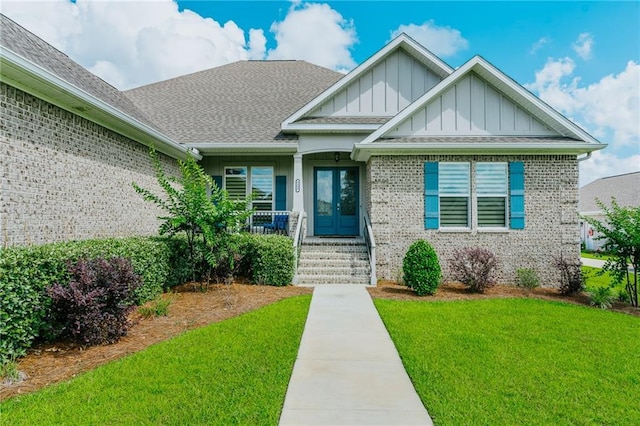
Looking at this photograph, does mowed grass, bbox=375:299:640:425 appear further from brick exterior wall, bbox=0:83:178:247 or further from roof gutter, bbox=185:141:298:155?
roof gutter, bbox=185:141:298:155

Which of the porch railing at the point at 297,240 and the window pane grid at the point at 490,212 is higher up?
the window pane grid at the point at 490,212

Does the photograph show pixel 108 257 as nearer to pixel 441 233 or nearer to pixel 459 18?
pixel 441 233

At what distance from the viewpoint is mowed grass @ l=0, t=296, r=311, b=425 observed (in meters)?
3.41

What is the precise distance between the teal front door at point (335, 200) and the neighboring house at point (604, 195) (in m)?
20.6

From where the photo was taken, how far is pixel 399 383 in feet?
13.7

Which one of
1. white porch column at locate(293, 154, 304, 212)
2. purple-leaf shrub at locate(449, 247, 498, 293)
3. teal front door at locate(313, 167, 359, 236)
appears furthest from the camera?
teal front door at locate(313, 167, 359, 236)

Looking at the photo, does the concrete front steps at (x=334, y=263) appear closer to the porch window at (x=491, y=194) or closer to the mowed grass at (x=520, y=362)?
the mowed grass at (x=520, y=362)

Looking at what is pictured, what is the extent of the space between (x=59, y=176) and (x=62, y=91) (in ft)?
5.17

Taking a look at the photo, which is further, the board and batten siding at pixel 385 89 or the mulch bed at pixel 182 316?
the board and batten siding at pixel 385 89

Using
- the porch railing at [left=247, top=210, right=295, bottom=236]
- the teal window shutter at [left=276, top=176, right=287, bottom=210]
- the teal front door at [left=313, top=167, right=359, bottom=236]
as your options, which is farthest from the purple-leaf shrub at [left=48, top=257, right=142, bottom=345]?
the teal front door at [left=313, top=167, right=359, bottom=236]

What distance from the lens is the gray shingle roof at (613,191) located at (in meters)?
29.0

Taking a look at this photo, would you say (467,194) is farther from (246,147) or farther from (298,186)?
(246,147)

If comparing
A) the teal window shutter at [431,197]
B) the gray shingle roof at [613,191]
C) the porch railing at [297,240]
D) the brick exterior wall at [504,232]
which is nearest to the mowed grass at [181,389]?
the porch railing at [297,240]

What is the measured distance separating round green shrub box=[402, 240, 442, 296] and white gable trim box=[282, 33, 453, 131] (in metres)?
6.14
